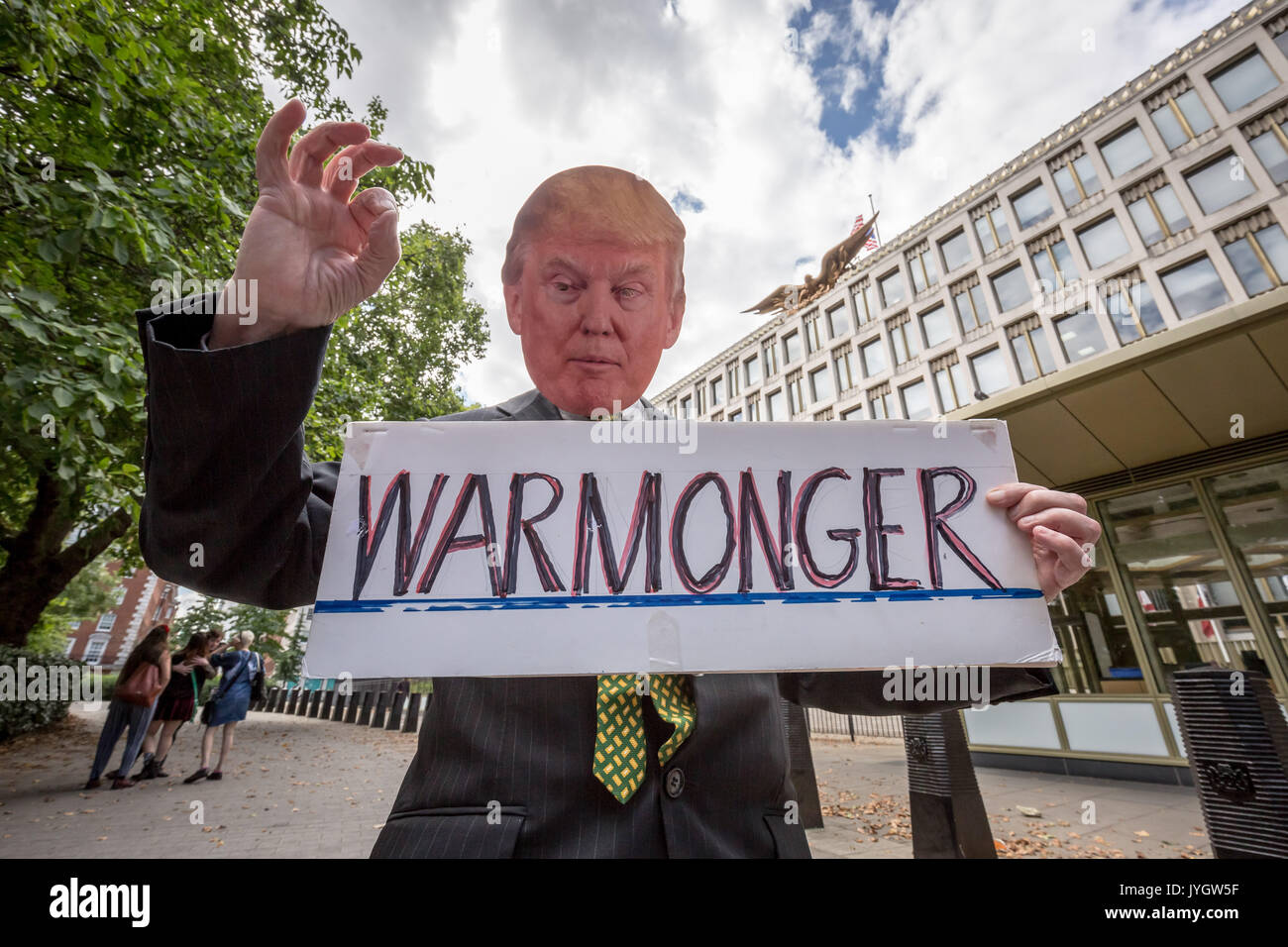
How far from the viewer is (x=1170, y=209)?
19562 mm

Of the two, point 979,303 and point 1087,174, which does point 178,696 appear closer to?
point 979,303

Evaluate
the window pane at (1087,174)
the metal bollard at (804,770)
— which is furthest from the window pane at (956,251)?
the metal bollard at (804,770)

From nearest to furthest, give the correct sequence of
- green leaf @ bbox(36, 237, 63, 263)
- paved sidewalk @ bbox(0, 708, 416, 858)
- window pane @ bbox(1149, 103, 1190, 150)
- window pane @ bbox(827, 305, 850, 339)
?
green leaf @ bbox(36, 237, 63, 263)
paved sidewalk @ bbox(0, 708, 416, 858)
window pane @ bbox(1149, 103, 1190, 150)
window pane @ bbox(827, 305, 850, 339)

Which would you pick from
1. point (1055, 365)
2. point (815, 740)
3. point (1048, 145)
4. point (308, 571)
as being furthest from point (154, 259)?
point (1048, 145)

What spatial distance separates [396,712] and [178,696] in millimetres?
Result: 8931

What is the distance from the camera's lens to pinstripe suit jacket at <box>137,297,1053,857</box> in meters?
0.88

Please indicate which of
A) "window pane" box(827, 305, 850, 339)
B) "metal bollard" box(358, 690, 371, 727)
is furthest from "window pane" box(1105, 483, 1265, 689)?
"window pane" box(827, 305, 850, 339)

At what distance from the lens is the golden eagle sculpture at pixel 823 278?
1027 inches

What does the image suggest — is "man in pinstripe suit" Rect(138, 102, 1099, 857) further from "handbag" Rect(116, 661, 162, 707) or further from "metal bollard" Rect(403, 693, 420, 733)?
"metal bollard" Rect(403, 693, 420, 733)

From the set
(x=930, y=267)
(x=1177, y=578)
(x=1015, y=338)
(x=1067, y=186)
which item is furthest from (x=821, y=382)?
(x=1177, y=578)

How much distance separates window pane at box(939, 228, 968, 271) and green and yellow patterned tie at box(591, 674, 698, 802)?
30.3 metres

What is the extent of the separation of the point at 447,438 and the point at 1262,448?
379 inches

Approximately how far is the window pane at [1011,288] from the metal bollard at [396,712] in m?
27.7

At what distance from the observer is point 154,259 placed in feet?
14.7
